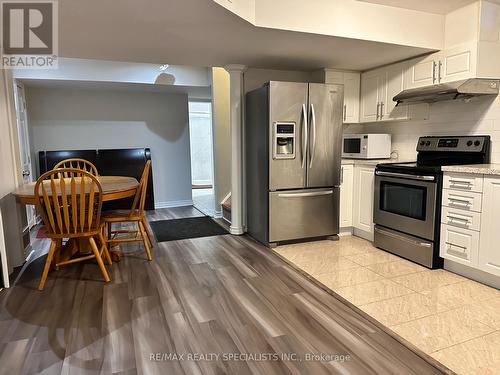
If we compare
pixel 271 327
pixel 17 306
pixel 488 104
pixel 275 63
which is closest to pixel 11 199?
pixel 17 306

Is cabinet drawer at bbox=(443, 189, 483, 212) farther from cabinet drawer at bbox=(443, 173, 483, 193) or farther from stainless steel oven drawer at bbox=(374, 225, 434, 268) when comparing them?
stainless steel oven drawer at bbox=(374, 225, 434, 268)

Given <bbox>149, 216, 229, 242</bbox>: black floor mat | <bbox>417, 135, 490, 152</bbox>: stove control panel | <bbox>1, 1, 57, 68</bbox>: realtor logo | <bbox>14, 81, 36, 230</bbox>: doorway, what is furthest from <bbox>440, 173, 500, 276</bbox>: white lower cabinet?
<bbox>14, 81, 36, 230</bbox>: doorway

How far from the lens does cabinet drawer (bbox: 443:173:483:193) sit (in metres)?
2.71

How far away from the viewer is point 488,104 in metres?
3.13

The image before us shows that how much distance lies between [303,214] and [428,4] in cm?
233

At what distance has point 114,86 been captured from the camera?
17.3ft

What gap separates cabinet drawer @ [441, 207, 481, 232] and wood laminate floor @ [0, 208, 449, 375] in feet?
4.19

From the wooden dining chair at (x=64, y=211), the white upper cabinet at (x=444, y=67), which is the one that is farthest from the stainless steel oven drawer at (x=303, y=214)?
the wooden dining chair at (x=64, y=211)

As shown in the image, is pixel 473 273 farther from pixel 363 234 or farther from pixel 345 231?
pixel 345 231

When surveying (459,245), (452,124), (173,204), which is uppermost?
(452,124)

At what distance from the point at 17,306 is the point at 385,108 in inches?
157

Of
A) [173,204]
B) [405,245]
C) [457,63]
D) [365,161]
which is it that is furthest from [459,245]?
[173,204]

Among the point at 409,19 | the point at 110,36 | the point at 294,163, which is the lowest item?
the point at 294,163

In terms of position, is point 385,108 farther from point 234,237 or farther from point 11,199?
point 11,199
